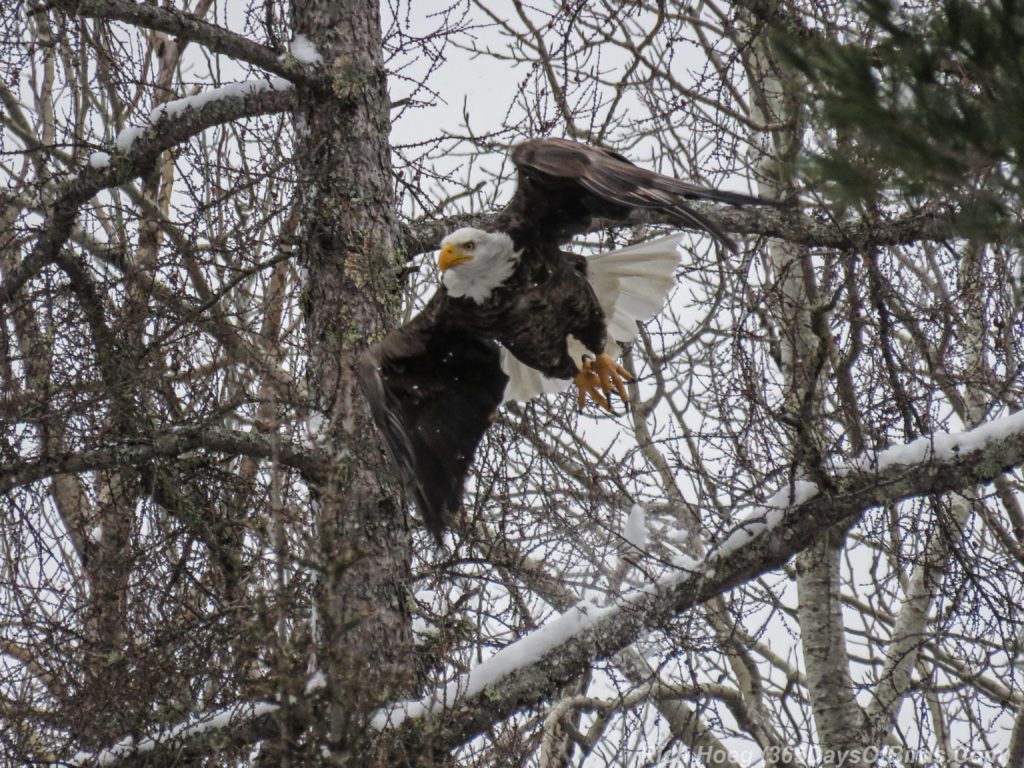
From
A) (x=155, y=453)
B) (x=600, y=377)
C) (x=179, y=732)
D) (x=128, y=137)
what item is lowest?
(x=179, y=732)

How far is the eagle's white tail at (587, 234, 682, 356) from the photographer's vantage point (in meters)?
5.54

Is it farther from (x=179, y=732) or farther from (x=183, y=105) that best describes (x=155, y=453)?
(x=183, y=105)

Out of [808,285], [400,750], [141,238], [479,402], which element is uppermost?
[141,238]

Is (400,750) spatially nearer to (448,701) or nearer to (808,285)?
(448,701)

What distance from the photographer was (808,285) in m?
4.52

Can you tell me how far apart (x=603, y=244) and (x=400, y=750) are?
11.0 ft

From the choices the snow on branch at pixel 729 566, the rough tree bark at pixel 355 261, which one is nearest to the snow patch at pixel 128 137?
the rough tree bark at pixel 355 261

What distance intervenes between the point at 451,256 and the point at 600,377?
128 centimetres

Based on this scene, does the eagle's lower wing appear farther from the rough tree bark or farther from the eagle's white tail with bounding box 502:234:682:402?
the eagle's white tail with bounding box 502:234:682:402

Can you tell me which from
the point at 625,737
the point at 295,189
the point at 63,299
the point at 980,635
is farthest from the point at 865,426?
the point at 63,299

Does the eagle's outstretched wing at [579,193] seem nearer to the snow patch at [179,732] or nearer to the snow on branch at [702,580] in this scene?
the snow on branch at [702,580]

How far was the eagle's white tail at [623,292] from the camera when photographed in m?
5.52

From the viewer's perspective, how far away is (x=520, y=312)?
5031 millimetres

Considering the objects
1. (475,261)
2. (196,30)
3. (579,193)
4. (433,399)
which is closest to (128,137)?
(196,30)
